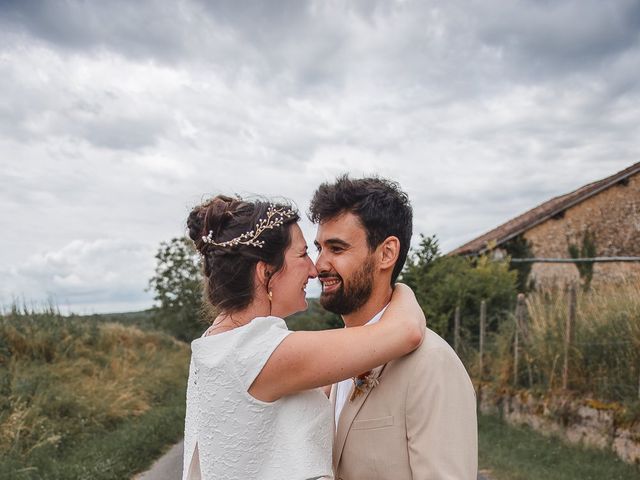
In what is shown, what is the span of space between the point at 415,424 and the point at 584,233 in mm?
25199

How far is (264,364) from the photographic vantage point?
7.97 ft

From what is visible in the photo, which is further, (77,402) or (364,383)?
(77,402)

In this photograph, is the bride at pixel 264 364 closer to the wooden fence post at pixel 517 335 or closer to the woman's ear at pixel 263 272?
the woman's ear at pixel 263 272

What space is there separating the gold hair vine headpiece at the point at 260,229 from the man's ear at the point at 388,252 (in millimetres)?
422

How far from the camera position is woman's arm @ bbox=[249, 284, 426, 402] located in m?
2.43

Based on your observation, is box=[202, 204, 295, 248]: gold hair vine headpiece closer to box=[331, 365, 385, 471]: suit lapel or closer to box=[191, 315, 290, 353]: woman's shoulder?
box=[191, 315, 290, 353]: woman's shoulder

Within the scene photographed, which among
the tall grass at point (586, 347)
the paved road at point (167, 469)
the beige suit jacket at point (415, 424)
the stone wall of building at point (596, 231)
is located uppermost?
the stone wall of building at point (596, 231)

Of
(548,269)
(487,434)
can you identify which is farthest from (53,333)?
(548,269)

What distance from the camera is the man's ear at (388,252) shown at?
2.98 metres

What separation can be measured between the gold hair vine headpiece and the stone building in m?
22.2

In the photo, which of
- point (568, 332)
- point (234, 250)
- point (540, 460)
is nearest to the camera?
point (234, 250)

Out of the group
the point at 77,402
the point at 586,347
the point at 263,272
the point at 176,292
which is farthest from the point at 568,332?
the point at 176,292

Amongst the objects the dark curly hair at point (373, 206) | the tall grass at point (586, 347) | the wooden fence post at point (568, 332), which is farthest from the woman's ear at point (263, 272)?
the wooden fence post at point (568, 332)

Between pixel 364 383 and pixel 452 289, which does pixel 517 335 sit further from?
pixel 364 383
